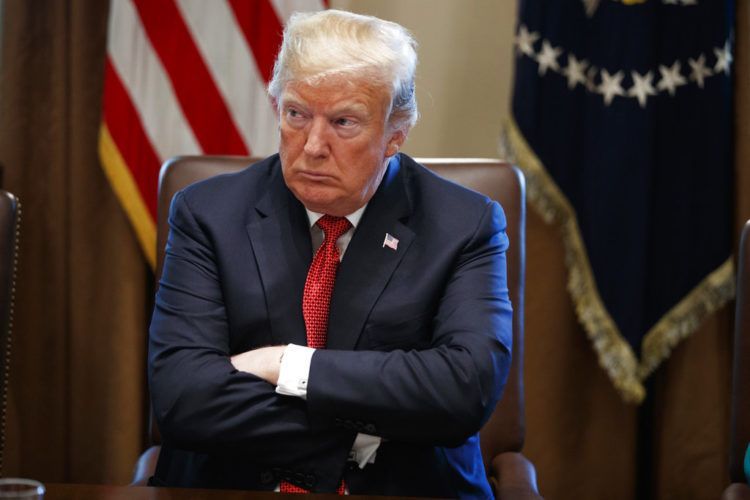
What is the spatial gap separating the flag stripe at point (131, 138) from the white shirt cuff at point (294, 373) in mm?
1454

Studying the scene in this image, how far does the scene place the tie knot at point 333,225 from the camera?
7.41 feet

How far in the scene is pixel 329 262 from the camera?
222cm

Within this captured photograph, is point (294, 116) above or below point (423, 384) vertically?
above

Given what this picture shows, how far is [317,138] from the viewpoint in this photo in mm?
2104

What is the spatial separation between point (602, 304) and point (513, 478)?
1256mm

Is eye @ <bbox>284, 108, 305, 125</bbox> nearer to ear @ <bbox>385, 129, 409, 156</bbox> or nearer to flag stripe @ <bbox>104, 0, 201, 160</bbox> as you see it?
ear @ <bbox>385, 129, 409, 156</bbox>

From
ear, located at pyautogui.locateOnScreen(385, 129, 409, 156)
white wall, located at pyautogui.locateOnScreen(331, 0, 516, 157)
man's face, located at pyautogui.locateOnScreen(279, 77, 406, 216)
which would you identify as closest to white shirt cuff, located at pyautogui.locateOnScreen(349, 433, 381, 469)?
man's face, located at pyautogui.locateOnScreen(279, 77, 406, 216)

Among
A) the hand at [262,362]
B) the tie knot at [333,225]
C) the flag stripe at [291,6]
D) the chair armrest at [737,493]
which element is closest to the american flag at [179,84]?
the flag stripe at [291,6]

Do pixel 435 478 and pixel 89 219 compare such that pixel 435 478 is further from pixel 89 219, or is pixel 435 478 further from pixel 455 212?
pixel 89 219

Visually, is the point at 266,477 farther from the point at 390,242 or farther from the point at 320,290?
the point at 390,242

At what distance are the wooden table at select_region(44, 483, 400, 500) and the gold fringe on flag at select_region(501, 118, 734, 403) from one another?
1818mm

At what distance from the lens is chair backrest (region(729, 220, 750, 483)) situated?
2072mm

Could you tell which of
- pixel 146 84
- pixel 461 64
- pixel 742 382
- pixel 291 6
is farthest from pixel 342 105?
pixel 461 64

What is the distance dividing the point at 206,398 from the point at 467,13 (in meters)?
2.13
